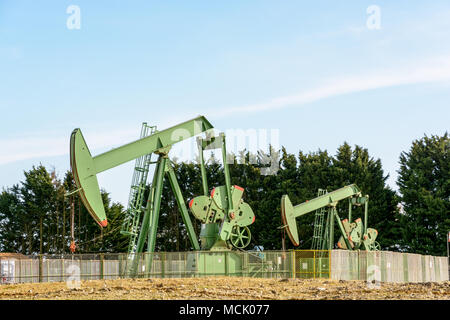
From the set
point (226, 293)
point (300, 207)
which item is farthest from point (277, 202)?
point (226, 293)

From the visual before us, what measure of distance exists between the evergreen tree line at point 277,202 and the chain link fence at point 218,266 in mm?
21948

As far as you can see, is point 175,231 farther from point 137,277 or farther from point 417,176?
point 137,277

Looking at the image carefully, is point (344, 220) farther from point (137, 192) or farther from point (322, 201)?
point (137, 192)

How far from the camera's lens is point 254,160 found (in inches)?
2522

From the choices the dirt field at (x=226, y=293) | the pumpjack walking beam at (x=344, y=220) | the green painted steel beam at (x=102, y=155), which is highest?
the green painted steel beam at (x=102, y=155)

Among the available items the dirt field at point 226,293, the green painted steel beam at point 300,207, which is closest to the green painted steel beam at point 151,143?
the dirt field at point 226,293

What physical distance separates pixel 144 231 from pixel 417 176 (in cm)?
3226

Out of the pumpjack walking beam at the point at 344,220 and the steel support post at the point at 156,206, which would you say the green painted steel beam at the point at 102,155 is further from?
the pumpjack walking beam at the point at 344,220

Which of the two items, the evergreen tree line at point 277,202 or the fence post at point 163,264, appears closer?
the fence post at point 163,264

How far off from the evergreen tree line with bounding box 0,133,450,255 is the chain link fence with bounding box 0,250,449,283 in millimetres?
21948

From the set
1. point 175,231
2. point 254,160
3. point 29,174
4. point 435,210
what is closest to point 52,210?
point 29,174

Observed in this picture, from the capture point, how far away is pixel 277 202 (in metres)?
59.5

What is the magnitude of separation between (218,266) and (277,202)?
2757 centimetres

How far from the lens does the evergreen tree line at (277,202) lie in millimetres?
56344
